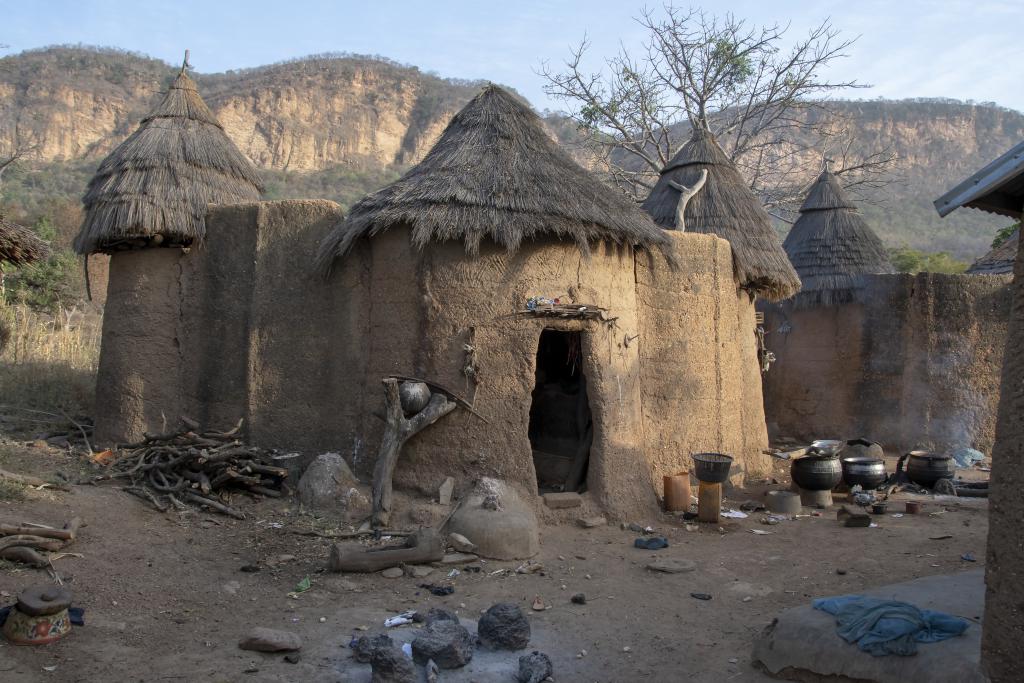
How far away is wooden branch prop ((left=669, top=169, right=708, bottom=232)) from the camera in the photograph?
982 centimetres

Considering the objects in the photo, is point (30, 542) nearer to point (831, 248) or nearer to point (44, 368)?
point (44, 368)

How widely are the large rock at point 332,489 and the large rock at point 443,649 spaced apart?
2647 millimetres

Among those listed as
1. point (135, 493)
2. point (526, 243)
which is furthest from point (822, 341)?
point (135, 493)

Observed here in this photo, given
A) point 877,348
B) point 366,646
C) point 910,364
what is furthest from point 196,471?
point 910,364

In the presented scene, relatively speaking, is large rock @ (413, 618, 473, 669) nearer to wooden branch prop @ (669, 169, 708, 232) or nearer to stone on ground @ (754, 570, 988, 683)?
stone on ground @ (754, 570, 988, 683)

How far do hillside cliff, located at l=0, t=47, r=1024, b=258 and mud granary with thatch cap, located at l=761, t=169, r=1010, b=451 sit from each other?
724 inches

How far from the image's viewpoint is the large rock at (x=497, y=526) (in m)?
5.81

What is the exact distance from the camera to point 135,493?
6.46 metres

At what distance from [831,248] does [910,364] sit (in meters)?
2.37

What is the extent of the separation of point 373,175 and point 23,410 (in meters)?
25.1

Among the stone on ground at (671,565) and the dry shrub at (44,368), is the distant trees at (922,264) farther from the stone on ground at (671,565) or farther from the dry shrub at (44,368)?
the dry shrub at (44,368)

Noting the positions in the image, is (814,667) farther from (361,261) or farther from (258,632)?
(361,261)

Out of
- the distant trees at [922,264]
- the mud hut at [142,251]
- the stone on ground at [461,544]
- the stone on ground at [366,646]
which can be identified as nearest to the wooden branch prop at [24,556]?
the stone on ground at [366,646]

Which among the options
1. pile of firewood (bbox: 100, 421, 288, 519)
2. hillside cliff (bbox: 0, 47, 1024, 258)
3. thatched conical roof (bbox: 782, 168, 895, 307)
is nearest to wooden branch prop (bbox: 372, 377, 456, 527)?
pile of firewood (bbox: 100, 421, 288, 519)
